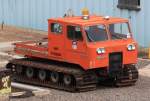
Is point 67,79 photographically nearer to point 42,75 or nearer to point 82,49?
point 82,49

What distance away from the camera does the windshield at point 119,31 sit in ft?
53.6

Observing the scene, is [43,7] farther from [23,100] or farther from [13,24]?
[23,100]

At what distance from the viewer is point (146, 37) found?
22.5 m

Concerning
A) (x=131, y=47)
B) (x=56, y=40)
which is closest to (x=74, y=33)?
(x=56, y=40)

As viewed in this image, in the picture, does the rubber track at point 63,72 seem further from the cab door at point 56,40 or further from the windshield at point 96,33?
the windshield at point 96,33

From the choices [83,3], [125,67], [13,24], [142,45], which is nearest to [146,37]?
[142,45]

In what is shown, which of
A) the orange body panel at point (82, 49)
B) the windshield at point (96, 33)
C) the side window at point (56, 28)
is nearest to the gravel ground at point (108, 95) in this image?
the orange body panel at point (82, 49)

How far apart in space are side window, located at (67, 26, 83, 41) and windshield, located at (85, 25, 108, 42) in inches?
8.7

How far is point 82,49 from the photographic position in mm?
15703

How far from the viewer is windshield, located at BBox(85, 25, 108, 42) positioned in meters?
15.8

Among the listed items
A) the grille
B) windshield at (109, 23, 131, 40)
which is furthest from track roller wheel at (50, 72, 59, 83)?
windshield at (109, 23, 131, 40)

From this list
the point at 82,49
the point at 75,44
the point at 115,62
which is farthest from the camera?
the point at 115,62

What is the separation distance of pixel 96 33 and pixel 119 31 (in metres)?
0.83

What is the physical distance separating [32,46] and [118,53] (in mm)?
2842
